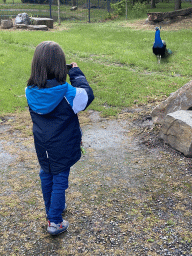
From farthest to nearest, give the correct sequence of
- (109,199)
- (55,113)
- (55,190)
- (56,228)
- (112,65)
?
(112,65), (109,199), (56,228), (55,190), (55,113)

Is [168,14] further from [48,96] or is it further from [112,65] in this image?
[48,96]

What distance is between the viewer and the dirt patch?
2.93 meters

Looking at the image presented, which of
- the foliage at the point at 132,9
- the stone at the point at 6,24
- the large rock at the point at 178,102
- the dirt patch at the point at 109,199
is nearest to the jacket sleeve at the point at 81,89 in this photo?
the dirt patch at the point at 109,199

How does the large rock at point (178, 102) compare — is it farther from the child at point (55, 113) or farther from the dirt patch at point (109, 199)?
the child at point (55, 113)

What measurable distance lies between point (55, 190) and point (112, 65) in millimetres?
7276

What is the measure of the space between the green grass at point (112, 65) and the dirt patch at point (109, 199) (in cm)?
179

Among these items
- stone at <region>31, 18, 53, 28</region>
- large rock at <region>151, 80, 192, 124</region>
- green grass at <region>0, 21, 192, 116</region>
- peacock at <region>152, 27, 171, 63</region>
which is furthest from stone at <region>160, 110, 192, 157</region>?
stone at <region>31, 18, 53, 28</region>

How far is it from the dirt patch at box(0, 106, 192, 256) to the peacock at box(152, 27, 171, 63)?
15.5 feet

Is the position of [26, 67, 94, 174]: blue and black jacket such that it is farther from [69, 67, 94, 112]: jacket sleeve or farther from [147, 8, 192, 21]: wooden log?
[147, 8, 192, 21]: wooden log

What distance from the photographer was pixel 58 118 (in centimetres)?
264

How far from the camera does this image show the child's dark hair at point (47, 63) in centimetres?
247

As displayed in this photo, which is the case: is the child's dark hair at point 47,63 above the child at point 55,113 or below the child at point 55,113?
above

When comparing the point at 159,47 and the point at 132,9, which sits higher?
the point at 132,9

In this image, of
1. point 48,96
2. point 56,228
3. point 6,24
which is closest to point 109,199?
point 56,228
